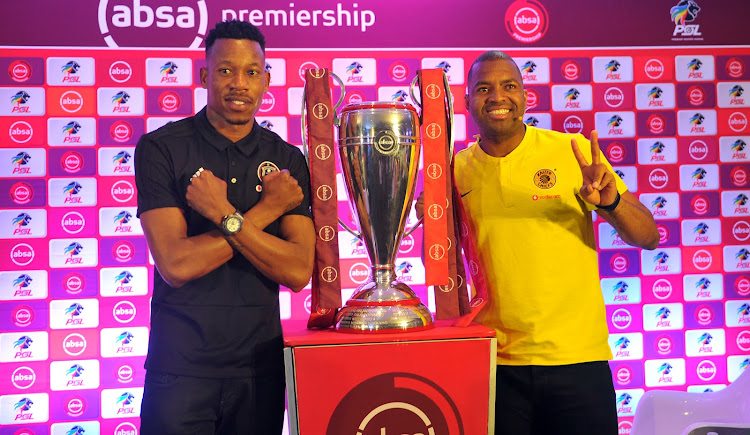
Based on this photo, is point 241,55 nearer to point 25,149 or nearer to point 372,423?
point 372,423

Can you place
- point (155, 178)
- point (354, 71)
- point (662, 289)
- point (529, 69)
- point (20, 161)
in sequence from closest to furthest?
point (155, 178) → point (20, 161) → point (354, 71) → point (529, 69) → point (662, 289)

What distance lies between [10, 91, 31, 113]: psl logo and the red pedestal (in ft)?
8.58

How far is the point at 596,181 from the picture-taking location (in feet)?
6.26

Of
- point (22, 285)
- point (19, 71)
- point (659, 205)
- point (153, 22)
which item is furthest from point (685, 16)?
point (22, 285)

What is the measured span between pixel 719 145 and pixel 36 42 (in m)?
3.77

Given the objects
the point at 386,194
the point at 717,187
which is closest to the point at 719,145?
the point at 717,187

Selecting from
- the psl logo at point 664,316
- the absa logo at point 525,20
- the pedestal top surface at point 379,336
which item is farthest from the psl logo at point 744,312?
the pedestal top surface at point 379,336

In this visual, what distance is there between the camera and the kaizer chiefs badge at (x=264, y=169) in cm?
185

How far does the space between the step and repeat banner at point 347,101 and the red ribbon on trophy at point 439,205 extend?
169 centimetres

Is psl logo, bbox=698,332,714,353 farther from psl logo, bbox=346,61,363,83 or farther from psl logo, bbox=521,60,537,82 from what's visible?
psl logo, bbox=346,61,363,83

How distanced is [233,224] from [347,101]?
220 centimetres

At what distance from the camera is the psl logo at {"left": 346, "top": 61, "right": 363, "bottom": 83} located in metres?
3.72

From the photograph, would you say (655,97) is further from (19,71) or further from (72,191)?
(19,71)

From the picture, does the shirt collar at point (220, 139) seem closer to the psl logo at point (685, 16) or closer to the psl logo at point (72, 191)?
the psl logo at point (72, 191)
